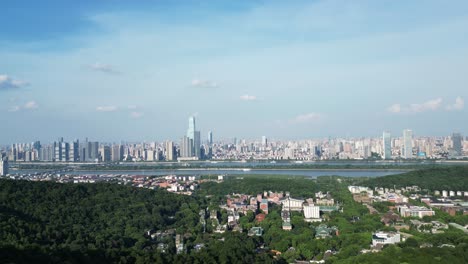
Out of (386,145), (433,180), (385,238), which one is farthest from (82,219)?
(386,145)

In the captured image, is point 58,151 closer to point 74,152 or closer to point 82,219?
point 74,152

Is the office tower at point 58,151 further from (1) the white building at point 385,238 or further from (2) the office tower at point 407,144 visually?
(1) the white building at point 385,238

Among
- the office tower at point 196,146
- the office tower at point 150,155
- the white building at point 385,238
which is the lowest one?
the white building at point 385,238

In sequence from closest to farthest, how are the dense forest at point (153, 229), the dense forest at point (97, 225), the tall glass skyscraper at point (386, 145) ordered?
the dense forest at point (97, 225), the dense forest at point (153, 229), the tall glass skyscraper at point (386, 145)

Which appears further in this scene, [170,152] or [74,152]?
[74,152]

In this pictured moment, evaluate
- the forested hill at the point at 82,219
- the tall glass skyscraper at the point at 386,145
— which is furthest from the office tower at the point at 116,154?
the forested hill at the point at 82,219

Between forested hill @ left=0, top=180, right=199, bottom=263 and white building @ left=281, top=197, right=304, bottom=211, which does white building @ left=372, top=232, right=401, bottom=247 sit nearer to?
forested hill @ left=0, top=180, right=199, bottom=263

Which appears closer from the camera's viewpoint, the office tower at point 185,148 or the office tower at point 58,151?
the office tower at point 58,151
